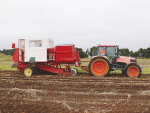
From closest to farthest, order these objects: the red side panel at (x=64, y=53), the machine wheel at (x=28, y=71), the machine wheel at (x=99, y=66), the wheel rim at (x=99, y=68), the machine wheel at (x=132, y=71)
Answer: the machine wheel at (x=132, y=71) → the machine wheel at (x=99, y=66) → the wheel rim at (x=99, y=68) → the red side panel at (x=64, y=53) → the machine wheel at (x=28, y=71)

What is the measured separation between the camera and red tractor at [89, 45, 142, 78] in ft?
32.9

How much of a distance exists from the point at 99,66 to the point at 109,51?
131 cm

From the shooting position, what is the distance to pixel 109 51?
10.6 m

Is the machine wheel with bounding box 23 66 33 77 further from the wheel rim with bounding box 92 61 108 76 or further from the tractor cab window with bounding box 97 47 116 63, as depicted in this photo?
the tractor cab window with bounding box 97 47 116 63

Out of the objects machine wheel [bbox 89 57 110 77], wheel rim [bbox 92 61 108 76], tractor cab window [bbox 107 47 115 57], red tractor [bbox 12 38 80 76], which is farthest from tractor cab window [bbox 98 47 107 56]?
red tractor [bbox 12 38 80 76]

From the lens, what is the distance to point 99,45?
1053 cm

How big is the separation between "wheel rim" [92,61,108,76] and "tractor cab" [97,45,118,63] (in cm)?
65

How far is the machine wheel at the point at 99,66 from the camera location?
10.1 meters

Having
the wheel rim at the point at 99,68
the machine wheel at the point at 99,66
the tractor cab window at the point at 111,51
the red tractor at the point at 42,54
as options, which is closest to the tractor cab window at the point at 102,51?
the tractor cab window at the point at 111,51

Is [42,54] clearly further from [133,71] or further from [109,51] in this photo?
[133,71]

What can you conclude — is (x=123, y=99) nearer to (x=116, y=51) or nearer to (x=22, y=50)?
(x=116, y=51)

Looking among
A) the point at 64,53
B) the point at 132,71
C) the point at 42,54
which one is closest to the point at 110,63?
the point at 132,71

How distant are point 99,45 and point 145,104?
21.1ft

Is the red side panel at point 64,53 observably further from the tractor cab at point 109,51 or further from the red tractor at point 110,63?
the tractor cab at point 109,51
